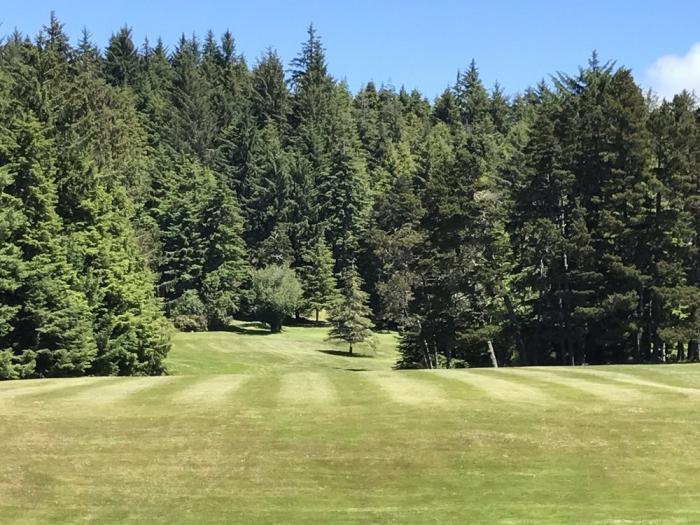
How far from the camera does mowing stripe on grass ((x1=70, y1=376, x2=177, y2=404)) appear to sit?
73.4 feet

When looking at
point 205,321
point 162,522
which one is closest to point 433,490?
point 162,522

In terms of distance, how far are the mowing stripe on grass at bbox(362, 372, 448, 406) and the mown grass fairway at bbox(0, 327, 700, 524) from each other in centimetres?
9

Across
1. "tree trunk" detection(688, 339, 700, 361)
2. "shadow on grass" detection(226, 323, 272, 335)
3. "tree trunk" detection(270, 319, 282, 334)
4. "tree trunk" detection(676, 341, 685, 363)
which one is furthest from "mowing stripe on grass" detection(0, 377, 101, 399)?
"tree trunk" detection(270, 319, 282, 334)

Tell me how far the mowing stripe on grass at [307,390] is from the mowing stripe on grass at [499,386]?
15.2 ft

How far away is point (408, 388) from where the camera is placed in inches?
936

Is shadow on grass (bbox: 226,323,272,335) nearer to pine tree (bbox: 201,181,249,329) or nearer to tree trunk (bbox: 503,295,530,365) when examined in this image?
pine tree (bbox: 201,181,249,329)

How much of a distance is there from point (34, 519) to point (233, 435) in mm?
5163

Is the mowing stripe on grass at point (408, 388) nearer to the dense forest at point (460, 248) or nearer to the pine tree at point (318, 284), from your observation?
the dense forest at point (460, 248)

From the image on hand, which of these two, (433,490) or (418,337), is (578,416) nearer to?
(433,490)

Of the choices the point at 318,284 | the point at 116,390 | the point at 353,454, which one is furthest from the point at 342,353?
the point at 353,454

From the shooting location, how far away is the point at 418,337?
56.0 meters

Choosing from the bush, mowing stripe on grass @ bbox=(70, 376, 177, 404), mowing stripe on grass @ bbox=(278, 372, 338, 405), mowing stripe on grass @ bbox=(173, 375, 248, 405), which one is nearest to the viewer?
mowing stripe on grass @ bbox=(278, 372, 338, 405)

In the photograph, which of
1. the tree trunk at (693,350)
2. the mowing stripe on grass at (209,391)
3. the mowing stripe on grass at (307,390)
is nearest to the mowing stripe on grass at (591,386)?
the mowing stripe on grass at (307,390)

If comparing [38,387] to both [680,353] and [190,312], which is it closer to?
[680,353]
